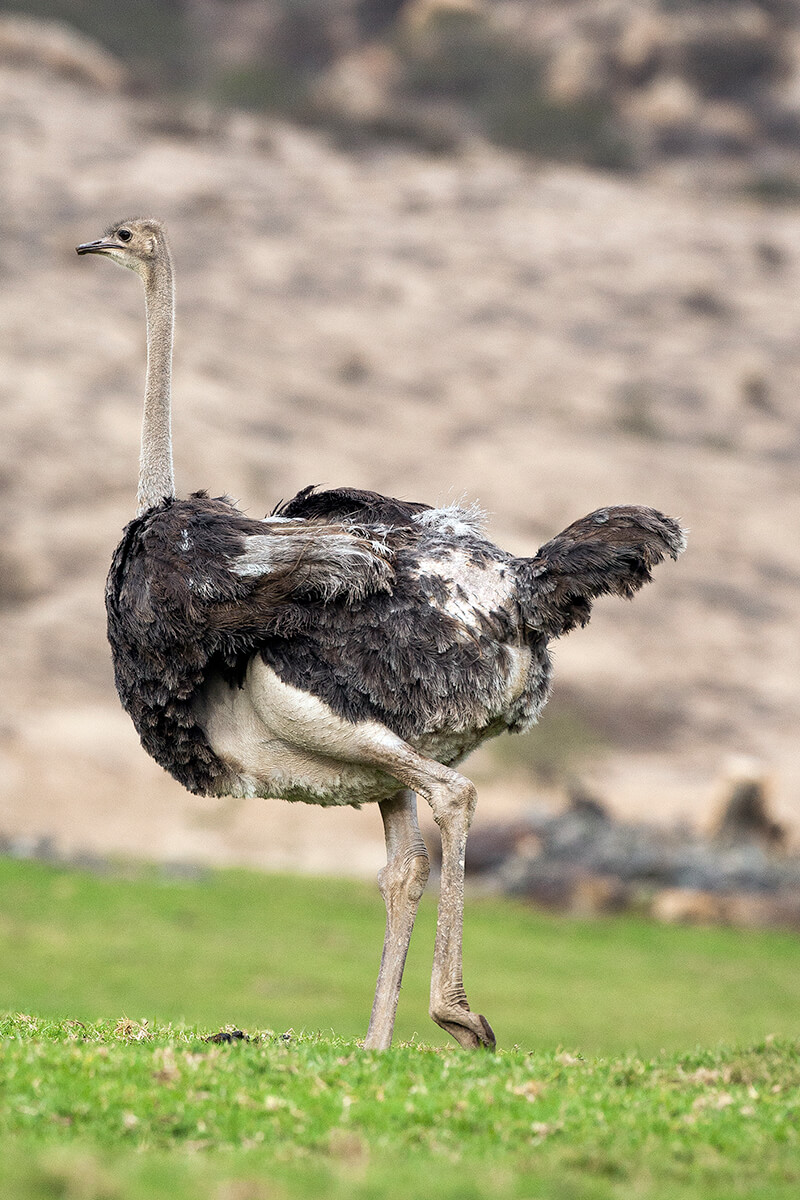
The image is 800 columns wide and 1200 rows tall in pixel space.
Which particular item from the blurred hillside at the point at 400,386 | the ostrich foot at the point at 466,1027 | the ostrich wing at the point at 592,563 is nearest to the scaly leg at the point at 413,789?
the ostrich foot at the point at 466,1027

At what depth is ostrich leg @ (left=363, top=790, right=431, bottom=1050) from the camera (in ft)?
24.0

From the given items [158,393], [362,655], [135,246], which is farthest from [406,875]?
[135,246]

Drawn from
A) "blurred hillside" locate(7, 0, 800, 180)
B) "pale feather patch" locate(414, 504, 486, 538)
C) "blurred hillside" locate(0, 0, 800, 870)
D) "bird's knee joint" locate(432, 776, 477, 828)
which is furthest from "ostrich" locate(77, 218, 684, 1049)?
"blurred hillside" locate(7, 0, 800, 180)

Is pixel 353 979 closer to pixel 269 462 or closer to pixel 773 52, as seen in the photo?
pixel 269 462

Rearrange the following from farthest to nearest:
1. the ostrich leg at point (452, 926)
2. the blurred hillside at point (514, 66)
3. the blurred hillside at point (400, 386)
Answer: the blurred hillside at point (514, 66)
the blurred hillside at point (400, 386)
the ostrich leg at point (452, 926)

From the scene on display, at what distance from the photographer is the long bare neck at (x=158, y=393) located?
8.35 meters

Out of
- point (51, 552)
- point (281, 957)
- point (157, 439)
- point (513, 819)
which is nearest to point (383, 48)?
point (51, 552)

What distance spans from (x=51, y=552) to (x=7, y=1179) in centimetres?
3177

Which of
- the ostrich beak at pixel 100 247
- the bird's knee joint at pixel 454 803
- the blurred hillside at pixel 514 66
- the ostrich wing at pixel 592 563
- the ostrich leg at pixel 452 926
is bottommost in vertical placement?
the ostrich leg at pixel 452 926

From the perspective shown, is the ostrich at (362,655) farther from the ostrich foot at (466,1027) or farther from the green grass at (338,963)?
the green grass at (338,963)

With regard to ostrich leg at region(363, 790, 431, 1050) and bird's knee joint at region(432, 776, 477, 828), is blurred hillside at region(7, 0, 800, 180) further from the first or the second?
bird's knee joint at region(432, 776, 477, 828)

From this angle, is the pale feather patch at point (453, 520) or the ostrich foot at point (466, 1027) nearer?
the ostrich foot at point (466, 1027)

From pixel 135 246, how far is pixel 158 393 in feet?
3.46

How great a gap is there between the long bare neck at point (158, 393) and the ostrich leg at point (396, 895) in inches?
75.6
